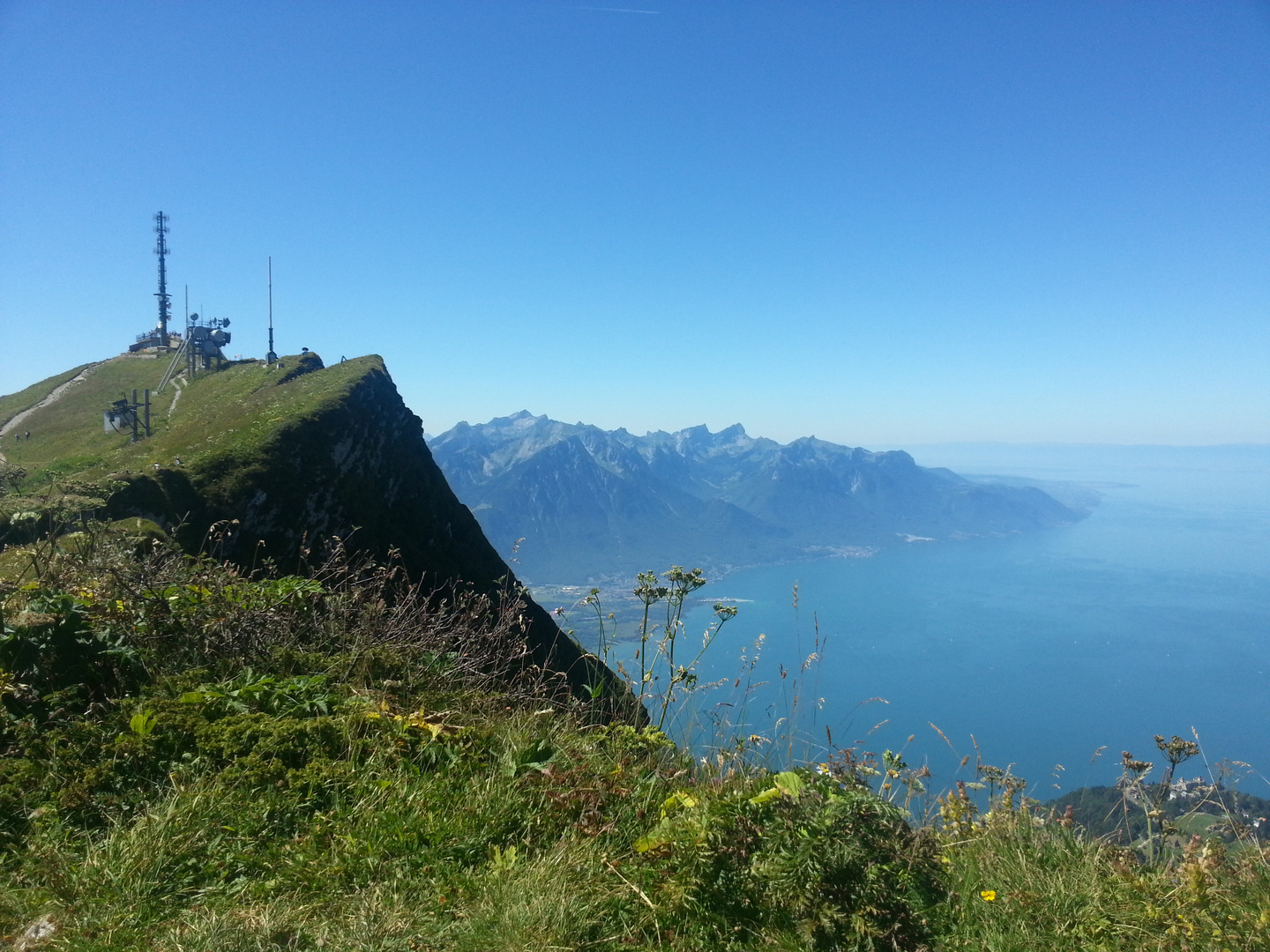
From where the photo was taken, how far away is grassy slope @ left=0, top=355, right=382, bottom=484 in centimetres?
2953

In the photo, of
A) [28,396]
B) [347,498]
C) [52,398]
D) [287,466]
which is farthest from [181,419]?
[28,396]

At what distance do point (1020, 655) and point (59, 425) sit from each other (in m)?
178

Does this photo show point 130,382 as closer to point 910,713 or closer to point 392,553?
point 392,553

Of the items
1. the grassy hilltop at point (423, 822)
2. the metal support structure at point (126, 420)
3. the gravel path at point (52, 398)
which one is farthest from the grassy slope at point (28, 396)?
the grassy hilltop at point (423, 822)

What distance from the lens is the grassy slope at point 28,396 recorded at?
5597 cm

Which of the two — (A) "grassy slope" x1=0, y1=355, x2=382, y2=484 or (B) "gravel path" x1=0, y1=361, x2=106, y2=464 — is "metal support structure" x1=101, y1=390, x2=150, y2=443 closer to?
(A) "grassy slope" x1=0, y1=355, x2=382, y2=484

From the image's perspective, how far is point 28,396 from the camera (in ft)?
206

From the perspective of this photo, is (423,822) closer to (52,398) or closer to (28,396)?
(52,398)

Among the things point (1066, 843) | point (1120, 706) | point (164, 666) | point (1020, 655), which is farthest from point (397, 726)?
point (1020, 655)

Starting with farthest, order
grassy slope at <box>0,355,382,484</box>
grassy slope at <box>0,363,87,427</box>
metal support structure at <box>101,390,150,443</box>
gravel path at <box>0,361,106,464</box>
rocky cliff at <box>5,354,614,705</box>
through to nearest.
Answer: grassy slope at <box>0,363,87,427</box>
gravel path at <box>0,361,106,464</box>
metal support structure at <box>101,390,150,443</box>
grassy slope at <box>0,355,382,484</box>
rocky cliff at <box>5,354,614,705</box>

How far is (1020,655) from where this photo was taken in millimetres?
157125

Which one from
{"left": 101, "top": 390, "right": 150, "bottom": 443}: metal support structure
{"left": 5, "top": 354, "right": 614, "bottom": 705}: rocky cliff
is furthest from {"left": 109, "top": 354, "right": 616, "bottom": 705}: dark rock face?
{"left": 101, "top": 390, "right": 150, "bottom": 443}: metal support structure

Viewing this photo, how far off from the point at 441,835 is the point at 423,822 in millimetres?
117

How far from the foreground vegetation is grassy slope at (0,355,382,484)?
68.5 feet
